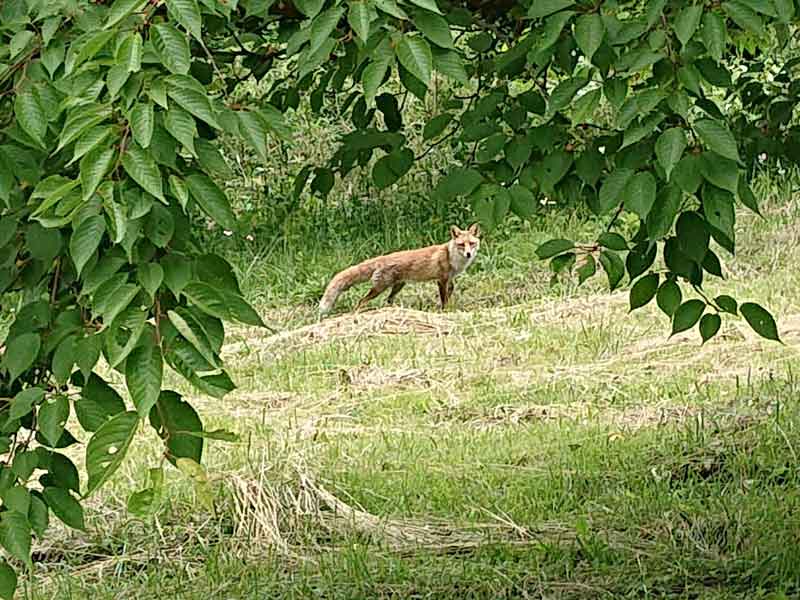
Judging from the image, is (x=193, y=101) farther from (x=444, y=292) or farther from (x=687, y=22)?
(x=444, y=292)

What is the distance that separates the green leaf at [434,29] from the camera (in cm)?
220

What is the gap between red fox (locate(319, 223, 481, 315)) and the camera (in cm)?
1016

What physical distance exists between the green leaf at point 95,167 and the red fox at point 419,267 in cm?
808

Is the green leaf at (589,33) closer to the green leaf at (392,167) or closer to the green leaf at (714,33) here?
the green leaf at (714,33)

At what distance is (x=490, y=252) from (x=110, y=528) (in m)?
6.60

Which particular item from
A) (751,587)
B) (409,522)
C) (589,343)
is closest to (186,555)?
(409,522)

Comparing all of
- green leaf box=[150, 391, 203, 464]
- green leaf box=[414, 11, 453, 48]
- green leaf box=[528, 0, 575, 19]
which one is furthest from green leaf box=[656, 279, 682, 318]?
green leaf box=[150, 391, 203, 464]

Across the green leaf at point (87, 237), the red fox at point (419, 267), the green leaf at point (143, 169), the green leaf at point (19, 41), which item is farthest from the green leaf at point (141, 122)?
the red fox at point (419, 267)

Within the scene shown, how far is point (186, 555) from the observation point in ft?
15.8

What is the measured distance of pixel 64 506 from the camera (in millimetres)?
2438

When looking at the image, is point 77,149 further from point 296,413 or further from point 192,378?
point 296,413

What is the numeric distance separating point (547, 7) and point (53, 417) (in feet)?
3.50

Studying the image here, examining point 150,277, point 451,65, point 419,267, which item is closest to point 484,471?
point 451,65

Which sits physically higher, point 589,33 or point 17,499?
point 589,33
